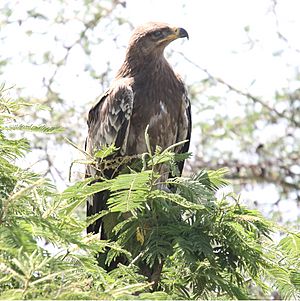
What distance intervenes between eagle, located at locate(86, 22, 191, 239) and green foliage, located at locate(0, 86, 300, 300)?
141cm

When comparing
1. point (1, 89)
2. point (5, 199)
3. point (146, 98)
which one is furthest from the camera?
point (146, 98)

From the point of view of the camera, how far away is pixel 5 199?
2900 mm

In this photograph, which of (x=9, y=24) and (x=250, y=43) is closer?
(x=9, y=24)

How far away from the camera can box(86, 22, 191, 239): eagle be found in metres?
5.77

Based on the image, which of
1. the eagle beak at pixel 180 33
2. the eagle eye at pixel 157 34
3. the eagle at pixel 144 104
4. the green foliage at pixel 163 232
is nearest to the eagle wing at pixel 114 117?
the eagle at pixel 144 104

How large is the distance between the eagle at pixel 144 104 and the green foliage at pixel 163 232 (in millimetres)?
1407

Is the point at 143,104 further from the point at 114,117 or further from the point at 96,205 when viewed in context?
the point at 96,205

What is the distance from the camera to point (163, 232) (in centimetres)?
395

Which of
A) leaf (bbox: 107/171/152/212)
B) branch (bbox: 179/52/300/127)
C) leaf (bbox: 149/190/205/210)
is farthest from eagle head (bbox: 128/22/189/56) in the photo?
branch (bbox: 179/52/300/127)

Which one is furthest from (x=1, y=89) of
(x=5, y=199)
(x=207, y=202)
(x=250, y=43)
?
(x=250, y=43)

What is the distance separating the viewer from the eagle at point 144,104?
5.77 meters

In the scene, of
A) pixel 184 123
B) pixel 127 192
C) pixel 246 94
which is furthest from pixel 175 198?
pixel 246 94

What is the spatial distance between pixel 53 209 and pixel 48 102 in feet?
25.1

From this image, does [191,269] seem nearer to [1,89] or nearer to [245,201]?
[245,201]
